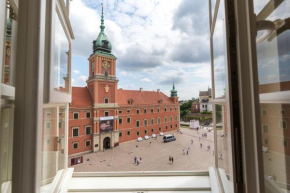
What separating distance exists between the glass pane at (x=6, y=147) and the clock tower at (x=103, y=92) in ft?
4.29

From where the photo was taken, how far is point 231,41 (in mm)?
306

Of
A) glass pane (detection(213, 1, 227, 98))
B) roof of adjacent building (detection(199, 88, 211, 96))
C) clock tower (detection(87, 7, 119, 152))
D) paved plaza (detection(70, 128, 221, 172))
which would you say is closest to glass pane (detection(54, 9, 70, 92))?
glass pane (detection(213, 1, 227, 98))

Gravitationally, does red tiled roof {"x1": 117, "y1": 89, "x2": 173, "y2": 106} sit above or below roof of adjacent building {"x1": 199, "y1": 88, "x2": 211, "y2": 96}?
above

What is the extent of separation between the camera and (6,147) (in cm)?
28

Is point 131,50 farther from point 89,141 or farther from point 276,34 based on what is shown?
point 276,34

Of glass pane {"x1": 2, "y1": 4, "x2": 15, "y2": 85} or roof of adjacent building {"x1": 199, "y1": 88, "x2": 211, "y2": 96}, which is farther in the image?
roof of adjacent building {"x1": 199, "y1": 88, "x2": 211, "y2": 96}

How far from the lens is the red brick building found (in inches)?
74.1

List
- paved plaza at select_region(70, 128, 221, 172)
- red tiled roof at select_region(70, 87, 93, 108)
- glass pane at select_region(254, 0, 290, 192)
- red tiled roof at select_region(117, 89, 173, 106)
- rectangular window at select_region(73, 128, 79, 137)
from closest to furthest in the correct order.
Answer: glass pane at select_region(254, 0, 290, 192) < paved plaza at select_region(70, 128, 221, 172) < red tiled roof at select_region(70, 87, 93, 108) < rectangular window at select_region(73, 128, 79, 137) < red tiled roof at select_region(117, 89, 173, 106)

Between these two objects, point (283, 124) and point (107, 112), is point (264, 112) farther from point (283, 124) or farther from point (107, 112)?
point (107, 112)

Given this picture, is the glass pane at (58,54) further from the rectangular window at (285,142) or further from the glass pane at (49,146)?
the rectangular window at (285,142)

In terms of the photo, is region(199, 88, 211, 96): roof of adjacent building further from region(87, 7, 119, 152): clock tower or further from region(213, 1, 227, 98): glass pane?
region(87, 7, 119, 152): clock tower

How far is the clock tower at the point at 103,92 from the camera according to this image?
80.9 inches

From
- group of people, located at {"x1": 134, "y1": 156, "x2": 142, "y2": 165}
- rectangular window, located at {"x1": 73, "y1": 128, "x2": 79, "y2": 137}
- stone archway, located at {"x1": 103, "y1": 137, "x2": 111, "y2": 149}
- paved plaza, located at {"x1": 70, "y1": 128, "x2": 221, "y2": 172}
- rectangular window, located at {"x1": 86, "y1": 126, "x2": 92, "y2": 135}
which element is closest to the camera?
paved plaza, located at {"x1": 70, "y1": 128, "x2": 221, "y2": 172}

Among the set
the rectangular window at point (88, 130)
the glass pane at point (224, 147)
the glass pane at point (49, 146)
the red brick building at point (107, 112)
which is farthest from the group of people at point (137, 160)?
the rectangular window at point (88, 130)
